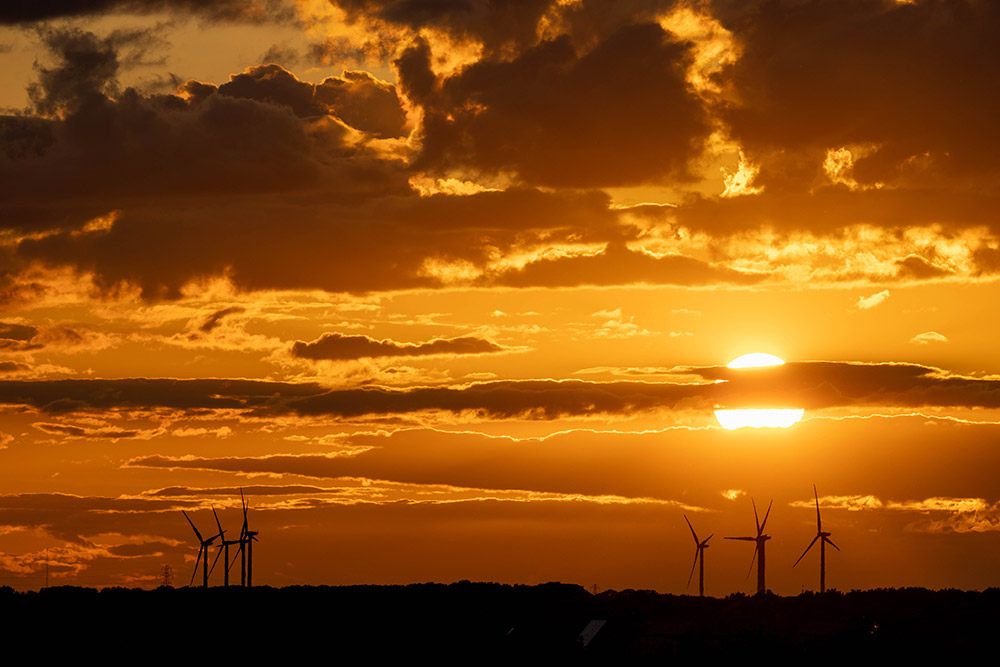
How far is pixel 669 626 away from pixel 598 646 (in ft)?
58.7

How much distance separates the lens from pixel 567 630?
515ft

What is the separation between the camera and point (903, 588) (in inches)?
6786

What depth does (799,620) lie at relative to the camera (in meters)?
163

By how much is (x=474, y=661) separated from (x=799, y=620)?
35895 millimetres

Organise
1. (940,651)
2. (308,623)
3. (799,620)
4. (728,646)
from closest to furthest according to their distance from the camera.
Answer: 1. (940,651)
2. (728,646)
3. (799,620)
4. (308,623)

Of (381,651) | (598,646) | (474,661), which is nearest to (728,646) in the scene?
(598,646)

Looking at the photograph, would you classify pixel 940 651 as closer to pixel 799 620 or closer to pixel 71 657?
pixel 799 620

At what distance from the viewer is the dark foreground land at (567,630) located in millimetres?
144000

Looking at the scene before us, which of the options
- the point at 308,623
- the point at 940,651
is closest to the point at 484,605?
the point at 308,623

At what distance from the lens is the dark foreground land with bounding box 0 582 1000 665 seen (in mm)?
144000

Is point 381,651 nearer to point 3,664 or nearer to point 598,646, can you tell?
point 598,646

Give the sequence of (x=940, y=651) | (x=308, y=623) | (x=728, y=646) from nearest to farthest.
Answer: (x=940, y=651) → (x=728, y=646) → (x=308, y=623)

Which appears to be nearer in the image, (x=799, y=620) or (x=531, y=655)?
(x=531, y=655)

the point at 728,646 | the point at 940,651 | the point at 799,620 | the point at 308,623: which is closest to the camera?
the point at 940,651
